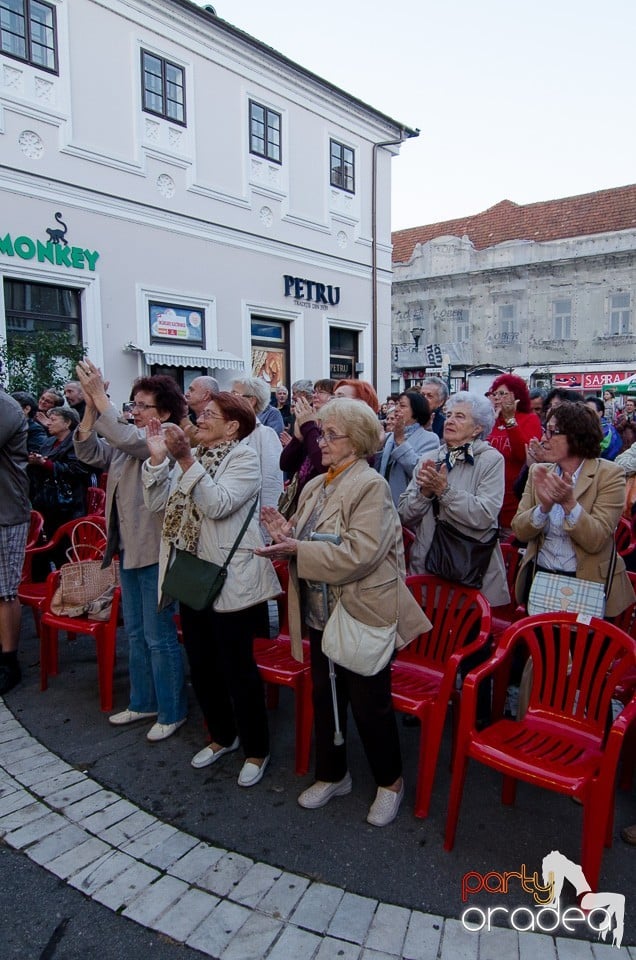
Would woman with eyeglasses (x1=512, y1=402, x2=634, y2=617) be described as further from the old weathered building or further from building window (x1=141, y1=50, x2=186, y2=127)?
the old weathered building

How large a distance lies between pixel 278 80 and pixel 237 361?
248 inches

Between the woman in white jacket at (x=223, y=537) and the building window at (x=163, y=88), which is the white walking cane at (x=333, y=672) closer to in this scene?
the woman in white jacket at (x=223, y=537)

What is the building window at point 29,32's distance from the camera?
987 cm

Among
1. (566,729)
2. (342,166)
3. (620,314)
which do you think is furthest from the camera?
(620,314)

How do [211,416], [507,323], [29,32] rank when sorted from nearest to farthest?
→ [211,416] < [29,32] < [507,323]

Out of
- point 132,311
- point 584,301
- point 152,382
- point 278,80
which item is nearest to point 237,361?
point 132,311

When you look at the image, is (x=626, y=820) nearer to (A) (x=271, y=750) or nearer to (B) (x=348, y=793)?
(B) (x=348, y=793)

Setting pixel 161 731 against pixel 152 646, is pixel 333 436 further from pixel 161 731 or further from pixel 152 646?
pixel 161 731

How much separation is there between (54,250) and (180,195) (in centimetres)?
300

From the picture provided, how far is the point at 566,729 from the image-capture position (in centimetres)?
284

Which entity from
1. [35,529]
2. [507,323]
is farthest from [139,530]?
[507,323]

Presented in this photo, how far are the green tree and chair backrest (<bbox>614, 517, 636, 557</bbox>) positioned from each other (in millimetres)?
7883

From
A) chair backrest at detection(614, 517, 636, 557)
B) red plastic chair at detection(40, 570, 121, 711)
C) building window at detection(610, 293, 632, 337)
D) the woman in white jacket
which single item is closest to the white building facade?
red plastic chair at detection(40, 570, 121, 711)

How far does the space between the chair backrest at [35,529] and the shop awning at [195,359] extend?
6942mm
